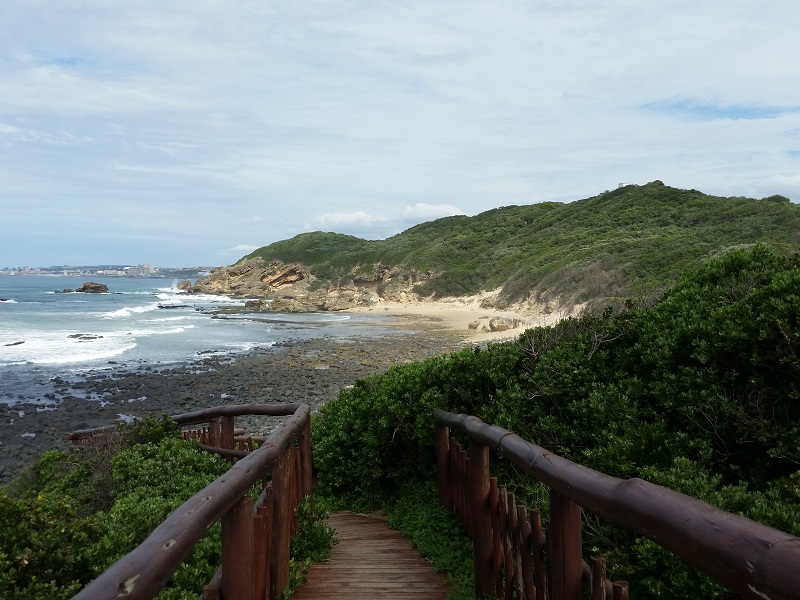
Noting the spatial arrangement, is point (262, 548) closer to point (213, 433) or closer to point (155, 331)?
point (213, 433)

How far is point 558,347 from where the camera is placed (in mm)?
5090

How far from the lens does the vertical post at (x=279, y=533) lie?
344 centimetres

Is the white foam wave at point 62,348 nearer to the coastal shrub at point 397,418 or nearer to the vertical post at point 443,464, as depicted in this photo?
the coastal shrub at point 397,418

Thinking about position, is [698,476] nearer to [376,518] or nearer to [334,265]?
[376,518]

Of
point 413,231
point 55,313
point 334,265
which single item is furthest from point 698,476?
point 413,231

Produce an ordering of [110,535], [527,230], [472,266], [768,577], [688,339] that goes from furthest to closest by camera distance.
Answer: [527,230] < [472,266] < [688,339] < [110,535] < [768,577]

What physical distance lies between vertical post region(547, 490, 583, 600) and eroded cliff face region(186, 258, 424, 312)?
54729mm

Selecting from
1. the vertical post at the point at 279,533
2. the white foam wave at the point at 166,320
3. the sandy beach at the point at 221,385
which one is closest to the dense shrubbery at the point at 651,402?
the vertical post at the point at 279,533

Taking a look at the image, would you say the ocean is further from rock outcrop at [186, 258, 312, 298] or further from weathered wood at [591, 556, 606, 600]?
rock outcrop at [186, 258, 312, 298]

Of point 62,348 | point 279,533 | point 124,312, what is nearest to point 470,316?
point 62,348

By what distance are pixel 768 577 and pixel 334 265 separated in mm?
78977

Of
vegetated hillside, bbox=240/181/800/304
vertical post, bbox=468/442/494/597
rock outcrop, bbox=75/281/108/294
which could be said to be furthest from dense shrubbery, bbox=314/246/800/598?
rock outcrop, bbox=75/281/108/294

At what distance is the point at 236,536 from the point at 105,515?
81.2 inches

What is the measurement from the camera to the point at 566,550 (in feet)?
7.73
